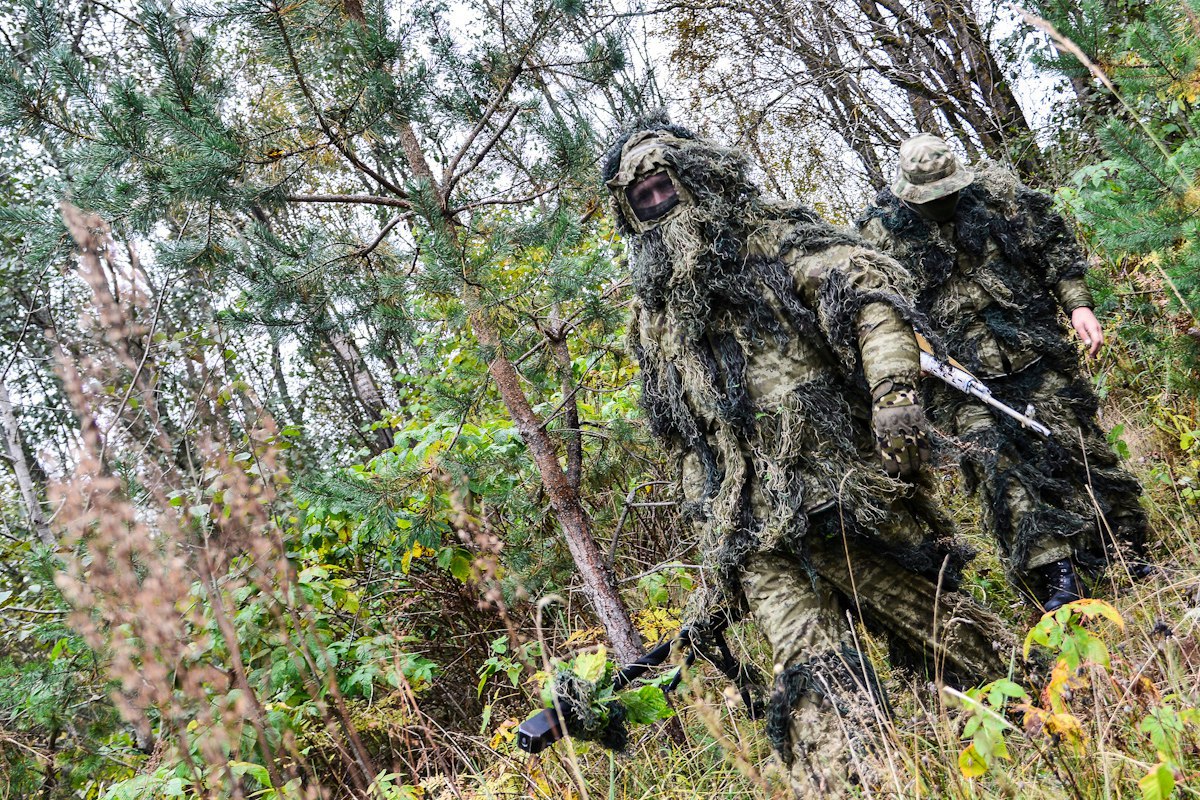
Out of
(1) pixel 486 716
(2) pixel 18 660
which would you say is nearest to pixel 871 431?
(1) pixel 486 716

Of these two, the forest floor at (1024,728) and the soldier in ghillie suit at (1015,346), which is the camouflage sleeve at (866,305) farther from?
the soldier in ghillie suit at (1015,346)

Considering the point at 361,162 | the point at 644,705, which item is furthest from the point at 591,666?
the point at 361,162

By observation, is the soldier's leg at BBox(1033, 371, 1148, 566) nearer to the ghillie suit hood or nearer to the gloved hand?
the ghillie suit hood

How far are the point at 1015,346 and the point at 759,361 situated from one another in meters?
1.62

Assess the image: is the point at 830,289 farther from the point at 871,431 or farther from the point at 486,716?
the point at 486,716

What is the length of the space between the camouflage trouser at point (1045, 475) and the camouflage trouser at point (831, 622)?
3.14ft

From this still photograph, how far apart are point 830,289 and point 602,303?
1.21 m

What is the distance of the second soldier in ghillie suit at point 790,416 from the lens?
242cm

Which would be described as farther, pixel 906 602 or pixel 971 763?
pixel 906 602

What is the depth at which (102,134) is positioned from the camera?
2641 mm

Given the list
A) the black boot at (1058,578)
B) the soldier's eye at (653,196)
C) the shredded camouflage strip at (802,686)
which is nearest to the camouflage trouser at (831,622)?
the shredded camouflage strip at (802,686)

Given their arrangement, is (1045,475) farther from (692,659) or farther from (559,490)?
(559,490)

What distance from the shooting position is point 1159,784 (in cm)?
108

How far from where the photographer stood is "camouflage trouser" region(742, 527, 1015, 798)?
2.37 m
